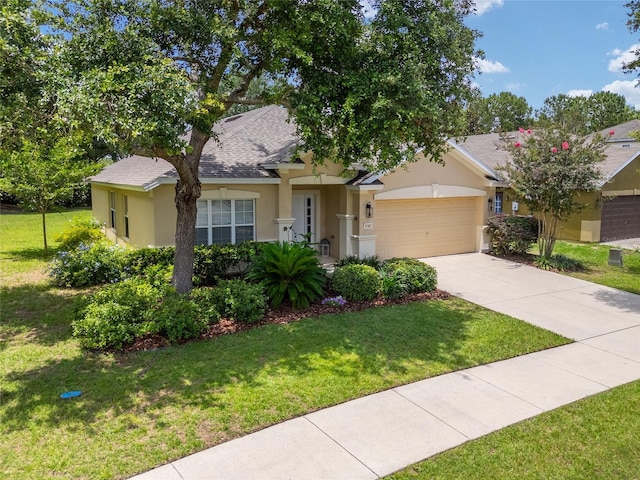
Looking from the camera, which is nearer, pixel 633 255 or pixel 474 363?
pixel 474 363

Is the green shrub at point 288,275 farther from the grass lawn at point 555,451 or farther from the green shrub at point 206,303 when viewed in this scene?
the grass lawn at point 555,451

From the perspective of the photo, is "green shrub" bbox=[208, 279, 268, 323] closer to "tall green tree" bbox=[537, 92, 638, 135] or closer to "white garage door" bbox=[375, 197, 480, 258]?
"white garage door" bbox=[375, 197, 480, 258]

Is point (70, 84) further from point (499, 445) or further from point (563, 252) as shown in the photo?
point (563, 252)

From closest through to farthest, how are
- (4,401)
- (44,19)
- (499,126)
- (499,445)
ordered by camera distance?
1. (499,445)
2. (4,401)
3. (44,19)
4. (499,126)

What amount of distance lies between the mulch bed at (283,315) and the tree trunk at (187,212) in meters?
1.56

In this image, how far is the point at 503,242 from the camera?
1675 centimetres

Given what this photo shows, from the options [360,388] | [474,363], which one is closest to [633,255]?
[474,363]

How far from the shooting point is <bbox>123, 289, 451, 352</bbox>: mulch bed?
26.2 ft

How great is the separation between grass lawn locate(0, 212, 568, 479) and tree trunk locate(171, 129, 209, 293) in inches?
89.4

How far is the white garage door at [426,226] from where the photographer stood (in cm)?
1558

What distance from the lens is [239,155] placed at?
47.0 ft

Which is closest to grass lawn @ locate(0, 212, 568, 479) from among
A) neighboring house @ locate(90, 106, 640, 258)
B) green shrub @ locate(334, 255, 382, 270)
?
green shrub @ locate(334, 255, 382, 270)

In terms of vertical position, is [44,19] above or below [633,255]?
above

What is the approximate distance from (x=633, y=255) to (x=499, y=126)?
44152mm
